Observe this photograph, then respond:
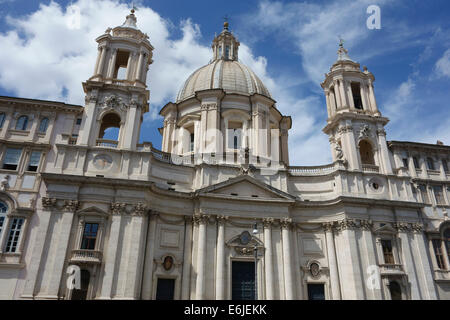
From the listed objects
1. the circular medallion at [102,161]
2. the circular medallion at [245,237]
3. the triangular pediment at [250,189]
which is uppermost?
the circular medallion at [102,161]

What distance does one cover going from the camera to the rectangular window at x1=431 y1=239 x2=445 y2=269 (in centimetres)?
2723

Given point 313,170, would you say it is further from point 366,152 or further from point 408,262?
point 408,262

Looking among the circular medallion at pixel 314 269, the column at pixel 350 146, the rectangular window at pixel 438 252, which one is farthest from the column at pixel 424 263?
the circular medallion at pixel 314 269

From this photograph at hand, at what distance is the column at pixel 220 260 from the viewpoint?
23.4m

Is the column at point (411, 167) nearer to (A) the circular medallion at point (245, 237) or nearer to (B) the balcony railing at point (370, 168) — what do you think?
(B) the balcony railing at point (370, 168)

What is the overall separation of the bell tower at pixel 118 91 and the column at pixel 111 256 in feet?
20.2

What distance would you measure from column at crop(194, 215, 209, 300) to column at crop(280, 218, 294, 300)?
635 cm

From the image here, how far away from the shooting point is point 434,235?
91.6ft

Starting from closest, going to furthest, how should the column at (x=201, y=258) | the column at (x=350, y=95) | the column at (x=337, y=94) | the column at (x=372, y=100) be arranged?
the column at (x=201, y=258) → the column at (x=350, y=95) → the column at (x=337, y=94) → the column at (x=372, y=100)

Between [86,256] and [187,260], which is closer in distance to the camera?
[86,256]

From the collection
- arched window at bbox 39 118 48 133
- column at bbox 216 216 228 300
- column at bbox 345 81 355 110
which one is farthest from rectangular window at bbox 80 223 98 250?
column at bbox 345 81 355 110

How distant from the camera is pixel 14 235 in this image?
21578 millimetres

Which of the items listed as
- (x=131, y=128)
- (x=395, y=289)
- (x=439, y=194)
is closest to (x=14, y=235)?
(x=131, y=128)

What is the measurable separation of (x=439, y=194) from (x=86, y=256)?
101 ft
